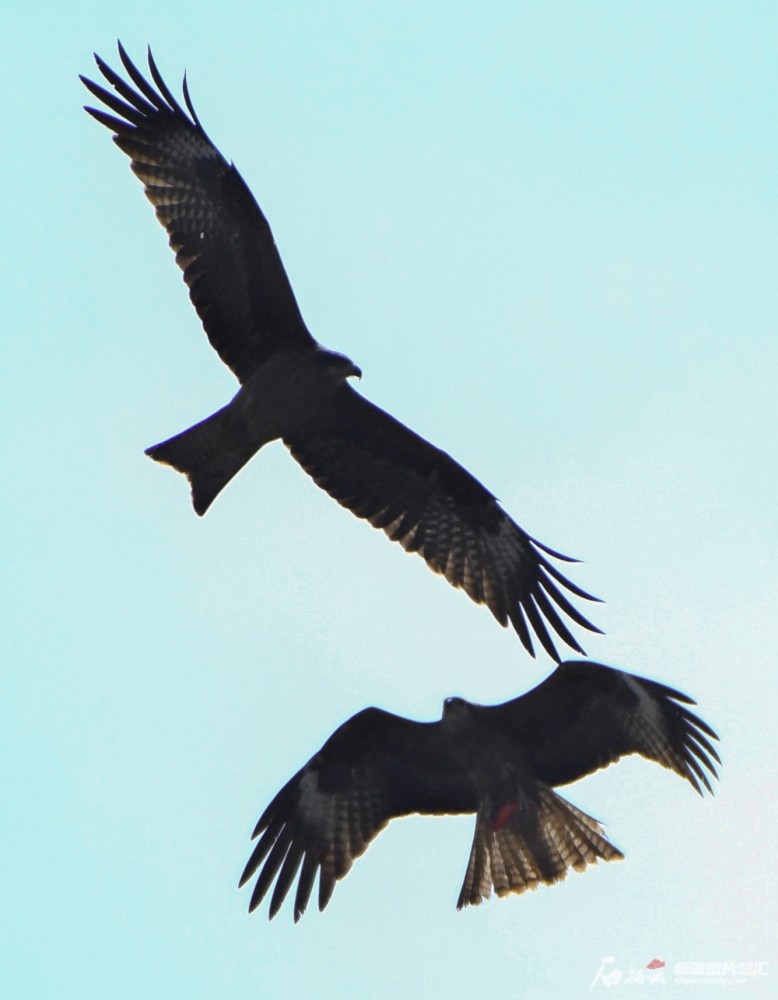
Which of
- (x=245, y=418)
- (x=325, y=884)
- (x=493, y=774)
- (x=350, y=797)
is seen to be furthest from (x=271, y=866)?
(x=245, y=418)

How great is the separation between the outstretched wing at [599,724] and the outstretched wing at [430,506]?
433 mm

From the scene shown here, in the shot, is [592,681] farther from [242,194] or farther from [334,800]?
[242,194]

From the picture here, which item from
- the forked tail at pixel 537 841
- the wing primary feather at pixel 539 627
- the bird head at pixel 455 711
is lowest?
the forked tail at pixel 537 841

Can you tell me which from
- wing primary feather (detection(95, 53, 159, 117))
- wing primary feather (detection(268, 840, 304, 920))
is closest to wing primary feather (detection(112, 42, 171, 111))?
wing primary feather (detection(95, 53, 159, 117))

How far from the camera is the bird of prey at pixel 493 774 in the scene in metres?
16.5

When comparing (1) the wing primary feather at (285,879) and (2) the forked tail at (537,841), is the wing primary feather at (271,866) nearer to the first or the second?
(1) the wing primary feather at (285,879)

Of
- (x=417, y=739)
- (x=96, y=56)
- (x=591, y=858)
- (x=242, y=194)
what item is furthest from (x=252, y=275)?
(x=591, y=858)

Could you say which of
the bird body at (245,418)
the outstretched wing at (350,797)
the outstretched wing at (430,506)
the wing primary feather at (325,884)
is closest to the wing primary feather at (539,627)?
the outstretched wing at (430,506)

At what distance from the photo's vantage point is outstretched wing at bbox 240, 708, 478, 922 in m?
16.6

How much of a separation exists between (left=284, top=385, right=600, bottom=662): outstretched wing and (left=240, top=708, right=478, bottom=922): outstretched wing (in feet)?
Answer: 3.17

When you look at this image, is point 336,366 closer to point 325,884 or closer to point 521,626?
point 521,626

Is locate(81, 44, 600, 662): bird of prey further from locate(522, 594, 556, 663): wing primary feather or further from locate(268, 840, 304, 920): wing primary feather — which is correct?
locate(268, 840, 304, 920): wing primary feather

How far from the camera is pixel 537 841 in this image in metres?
16.6

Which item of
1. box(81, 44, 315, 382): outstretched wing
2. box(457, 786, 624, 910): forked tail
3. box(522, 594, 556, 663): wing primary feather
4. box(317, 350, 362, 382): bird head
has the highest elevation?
box(81, 44, 315, 382): outstretched wing
